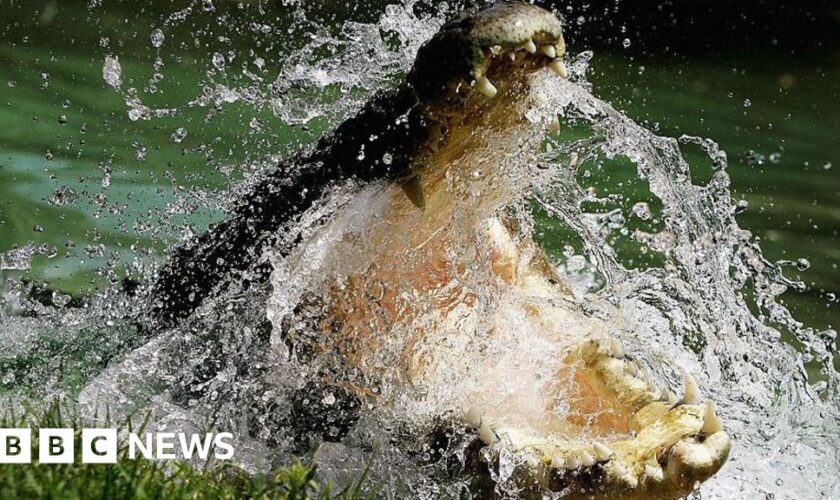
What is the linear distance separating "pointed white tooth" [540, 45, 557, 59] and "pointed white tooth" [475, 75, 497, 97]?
0.15 metres

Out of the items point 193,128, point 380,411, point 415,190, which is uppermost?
point 415,190

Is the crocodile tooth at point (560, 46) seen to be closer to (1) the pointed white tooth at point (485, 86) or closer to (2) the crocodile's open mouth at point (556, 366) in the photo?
(2) the crocodile's open mouth at point (556, 366)

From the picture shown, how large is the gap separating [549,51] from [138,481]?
1.18 meters

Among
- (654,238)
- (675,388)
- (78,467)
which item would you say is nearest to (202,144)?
(654,238)

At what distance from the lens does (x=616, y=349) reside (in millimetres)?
2779

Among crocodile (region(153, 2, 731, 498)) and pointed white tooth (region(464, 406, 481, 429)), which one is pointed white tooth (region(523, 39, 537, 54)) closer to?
crocodile (region(153, 2, 731, 498))

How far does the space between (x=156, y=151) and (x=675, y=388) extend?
3.81m

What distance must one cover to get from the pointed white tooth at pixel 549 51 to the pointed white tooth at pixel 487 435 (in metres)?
0.79

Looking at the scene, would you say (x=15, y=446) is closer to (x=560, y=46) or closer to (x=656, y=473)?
(x=656, y=473)

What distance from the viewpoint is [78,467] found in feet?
7.06

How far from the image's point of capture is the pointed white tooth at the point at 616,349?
277cm

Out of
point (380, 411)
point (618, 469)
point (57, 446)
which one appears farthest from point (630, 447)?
point (57, 446)

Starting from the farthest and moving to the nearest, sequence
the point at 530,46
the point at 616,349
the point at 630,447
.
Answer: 1. the point at 616,349
2. the point at 630,447
3. the point at 530,46

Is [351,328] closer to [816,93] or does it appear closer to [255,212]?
[255,212]
